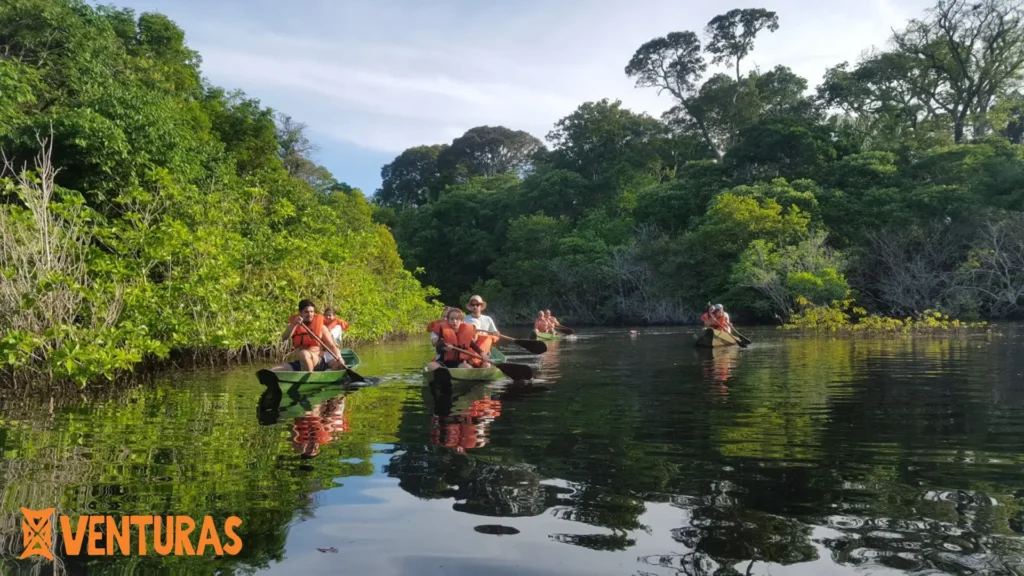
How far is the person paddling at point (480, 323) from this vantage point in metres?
10.3

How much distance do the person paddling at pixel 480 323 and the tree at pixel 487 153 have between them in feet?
151

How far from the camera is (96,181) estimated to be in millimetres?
13211

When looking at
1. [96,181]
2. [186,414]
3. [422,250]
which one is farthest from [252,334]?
[422,250]

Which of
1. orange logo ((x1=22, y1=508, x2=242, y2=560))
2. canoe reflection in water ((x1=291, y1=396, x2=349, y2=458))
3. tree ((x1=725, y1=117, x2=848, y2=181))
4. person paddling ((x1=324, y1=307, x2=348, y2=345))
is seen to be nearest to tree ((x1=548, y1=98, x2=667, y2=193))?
tree ((x1=725, y1=117, x2=848, y2=181))

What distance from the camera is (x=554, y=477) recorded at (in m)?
4.41

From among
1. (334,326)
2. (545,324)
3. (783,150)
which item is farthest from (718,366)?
(783,150)

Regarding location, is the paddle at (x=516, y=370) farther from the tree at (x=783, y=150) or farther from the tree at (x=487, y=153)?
the tree at (x=487, y=153)

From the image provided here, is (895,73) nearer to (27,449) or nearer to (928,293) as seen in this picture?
(928,293)

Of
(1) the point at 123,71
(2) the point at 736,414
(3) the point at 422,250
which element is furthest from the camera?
(3) the point at 422,250

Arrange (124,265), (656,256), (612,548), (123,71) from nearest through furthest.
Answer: (612,548) < (124,265) < (123,71) < (656,256)

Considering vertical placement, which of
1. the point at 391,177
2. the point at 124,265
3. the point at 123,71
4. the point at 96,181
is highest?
the point at 391,177

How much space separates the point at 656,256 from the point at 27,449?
31.4 m

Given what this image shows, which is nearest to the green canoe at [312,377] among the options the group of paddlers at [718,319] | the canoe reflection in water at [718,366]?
the canoe reflection in water at [718,366]

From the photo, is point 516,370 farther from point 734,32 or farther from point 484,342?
point 734,32
